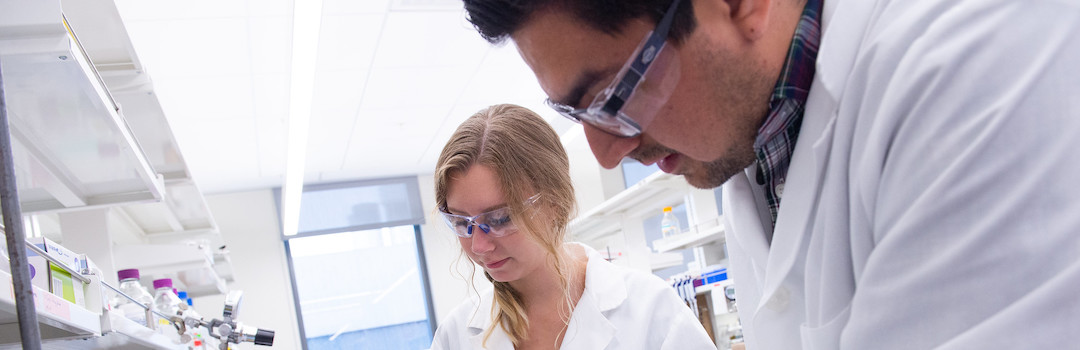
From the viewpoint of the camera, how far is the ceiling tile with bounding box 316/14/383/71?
4234mm

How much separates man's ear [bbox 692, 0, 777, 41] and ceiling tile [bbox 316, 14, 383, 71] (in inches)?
142

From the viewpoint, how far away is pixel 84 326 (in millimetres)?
1248

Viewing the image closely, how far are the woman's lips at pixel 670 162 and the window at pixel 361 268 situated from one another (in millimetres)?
7339

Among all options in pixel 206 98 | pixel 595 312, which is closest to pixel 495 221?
pixel 595 312

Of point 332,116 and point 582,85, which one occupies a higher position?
point 332,116

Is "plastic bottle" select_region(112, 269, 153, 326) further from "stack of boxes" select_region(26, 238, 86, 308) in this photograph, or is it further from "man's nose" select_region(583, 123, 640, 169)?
"man's nose" select_region(583, 123, 640, 169)

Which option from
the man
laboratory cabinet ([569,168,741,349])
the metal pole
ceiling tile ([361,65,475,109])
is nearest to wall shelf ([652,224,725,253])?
laboratory cabinet ([569,168,741,349])

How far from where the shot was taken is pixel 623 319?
5.57 feet

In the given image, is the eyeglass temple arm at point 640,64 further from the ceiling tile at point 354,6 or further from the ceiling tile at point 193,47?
the ceiling tile at point 193,47

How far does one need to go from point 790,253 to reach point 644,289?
2.71ft

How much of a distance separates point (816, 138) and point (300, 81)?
3.19m

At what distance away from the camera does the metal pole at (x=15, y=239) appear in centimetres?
70

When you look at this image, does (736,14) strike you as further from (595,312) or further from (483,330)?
(483,330)

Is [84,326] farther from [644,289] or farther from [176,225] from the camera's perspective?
[176,225]
